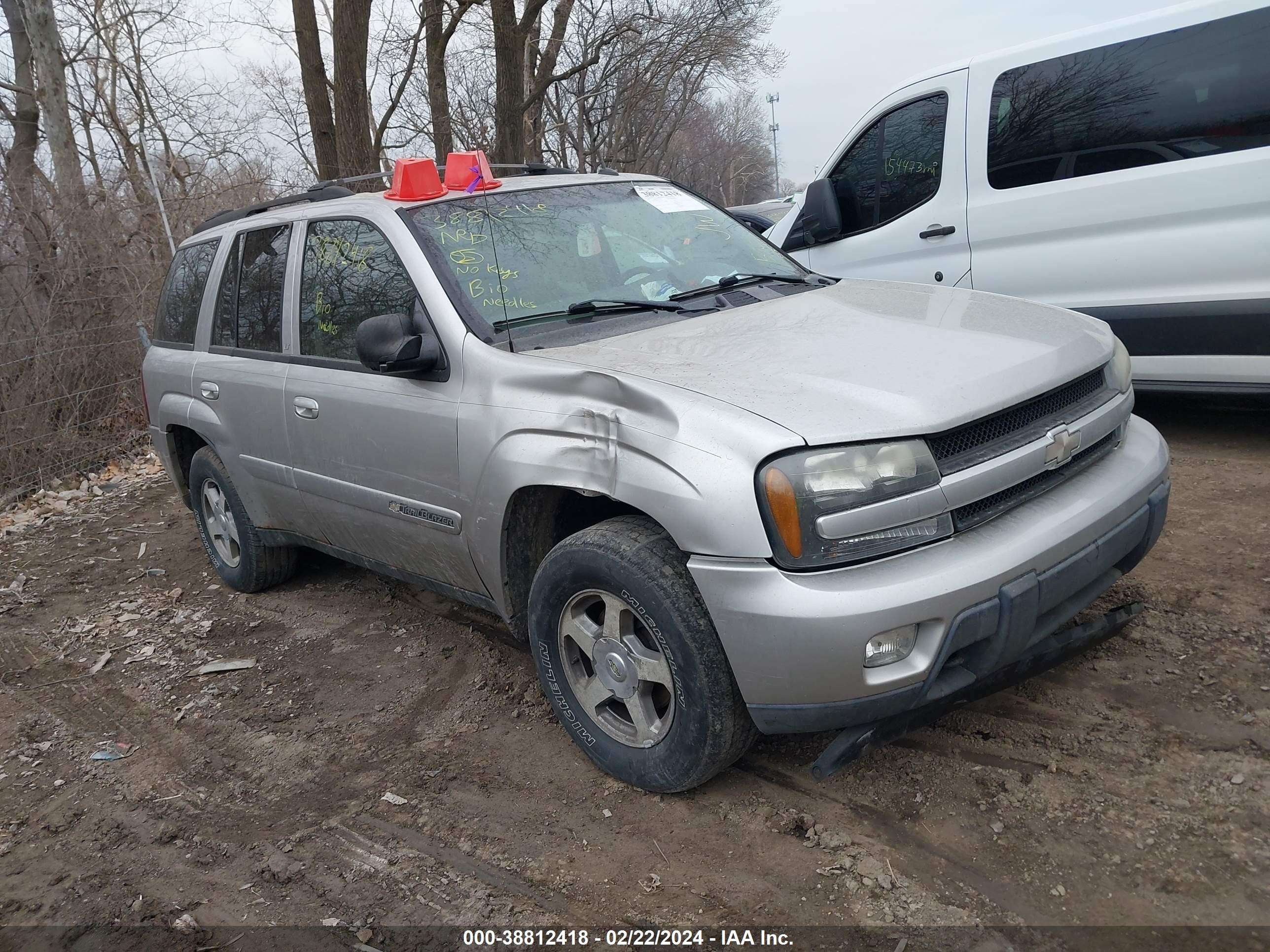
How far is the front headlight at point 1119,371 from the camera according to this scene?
310 centimetres

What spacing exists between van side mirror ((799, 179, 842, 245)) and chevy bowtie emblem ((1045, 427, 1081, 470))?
3.04 meters

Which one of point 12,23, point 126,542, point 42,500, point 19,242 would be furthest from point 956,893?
point 12,23

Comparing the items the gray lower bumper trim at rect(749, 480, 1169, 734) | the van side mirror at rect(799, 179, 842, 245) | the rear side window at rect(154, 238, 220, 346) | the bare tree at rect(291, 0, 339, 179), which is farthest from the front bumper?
the bare tree at rect(291, 0, 339, 179)

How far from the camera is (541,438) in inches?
115

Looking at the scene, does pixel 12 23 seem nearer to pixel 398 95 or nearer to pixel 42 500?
pixel 398 95

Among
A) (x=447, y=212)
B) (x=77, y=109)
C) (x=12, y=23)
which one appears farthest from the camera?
(x=77, y=109)

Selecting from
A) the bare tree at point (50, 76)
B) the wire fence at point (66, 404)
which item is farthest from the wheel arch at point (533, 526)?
the bare tree at point (50, 76)

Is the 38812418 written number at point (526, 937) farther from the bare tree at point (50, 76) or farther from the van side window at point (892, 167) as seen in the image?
the bare tree at point (50, 76)

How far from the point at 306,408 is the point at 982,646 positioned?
9.00 feet

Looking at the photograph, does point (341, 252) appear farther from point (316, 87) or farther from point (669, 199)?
point (316, 87)

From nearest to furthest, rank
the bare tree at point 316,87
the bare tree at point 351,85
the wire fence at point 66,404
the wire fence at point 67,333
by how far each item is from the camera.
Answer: the wire fence at point 66,404
the wire fence at point 67,333
the bare tree at point 351,85
the bare tree at point 316,87

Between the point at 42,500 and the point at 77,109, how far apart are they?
14.5 m

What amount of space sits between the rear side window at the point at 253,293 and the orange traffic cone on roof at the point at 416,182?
772 millimetres

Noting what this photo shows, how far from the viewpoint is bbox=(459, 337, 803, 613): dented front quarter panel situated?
2395 millimetres
